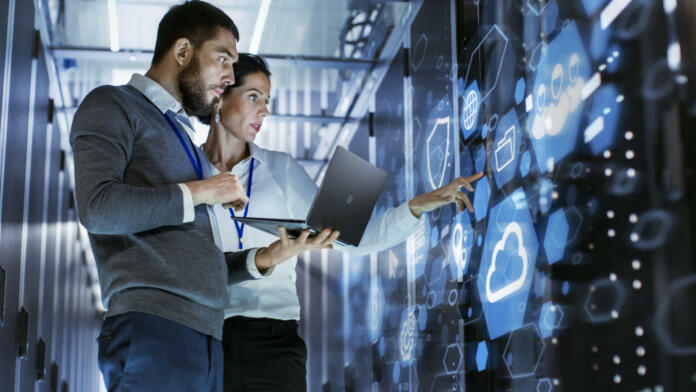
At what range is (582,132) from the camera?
1938 millimetres

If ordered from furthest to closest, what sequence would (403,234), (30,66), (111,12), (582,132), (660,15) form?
(111,12) → (30,66) → (403,234) → (582,132) → (660,15)

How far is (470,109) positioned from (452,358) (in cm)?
82

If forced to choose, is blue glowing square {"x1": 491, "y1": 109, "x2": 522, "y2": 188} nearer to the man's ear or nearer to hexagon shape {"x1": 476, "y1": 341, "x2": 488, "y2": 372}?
hexagon shape {"x1": 476, "y1": 341, "x2": 488, "y2": 372}

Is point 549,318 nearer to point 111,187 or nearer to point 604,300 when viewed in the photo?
point 604,300

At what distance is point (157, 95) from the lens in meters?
1.95

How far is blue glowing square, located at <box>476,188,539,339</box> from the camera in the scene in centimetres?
226

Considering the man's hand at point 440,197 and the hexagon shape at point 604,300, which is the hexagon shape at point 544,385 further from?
the man's hand at point 440,197

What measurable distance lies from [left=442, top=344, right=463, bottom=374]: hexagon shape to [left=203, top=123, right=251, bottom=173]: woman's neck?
3.02 feet

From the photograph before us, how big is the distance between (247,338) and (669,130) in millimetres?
1256

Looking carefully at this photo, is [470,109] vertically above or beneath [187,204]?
above

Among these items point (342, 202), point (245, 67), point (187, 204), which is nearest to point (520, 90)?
point (342, 202)

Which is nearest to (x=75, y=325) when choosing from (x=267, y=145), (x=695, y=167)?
(x=267, y=145)

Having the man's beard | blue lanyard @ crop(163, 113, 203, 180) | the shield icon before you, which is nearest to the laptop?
blue lanyard @ crop(163, 113, 203, 180)

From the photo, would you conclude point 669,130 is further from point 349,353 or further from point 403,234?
point 349,353
